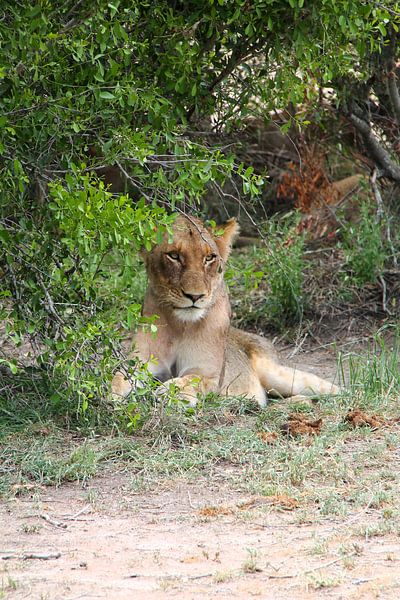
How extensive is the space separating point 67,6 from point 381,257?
4693mm

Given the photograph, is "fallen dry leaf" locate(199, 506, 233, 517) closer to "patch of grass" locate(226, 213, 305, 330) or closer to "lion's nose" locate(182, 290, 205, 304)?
"lion's nose" locate(182, 290, 205, 304)

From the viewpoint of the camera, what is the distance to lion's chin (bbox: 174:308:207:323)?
6785 mm

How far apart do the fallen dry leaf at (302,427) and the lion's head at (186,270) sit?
1.03 m

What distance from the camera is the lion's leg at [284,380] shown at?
757 centimetres

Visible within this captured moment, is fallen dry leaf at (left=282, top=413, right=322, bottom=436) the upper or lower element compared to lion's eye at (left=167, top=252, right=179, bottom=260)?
lower

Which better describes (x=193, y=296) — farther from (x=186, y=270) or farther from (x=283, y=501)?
(x=283, y=501)

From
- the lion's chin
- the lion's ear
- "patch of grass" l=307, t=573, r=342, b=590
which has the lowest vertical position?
the lion's chin

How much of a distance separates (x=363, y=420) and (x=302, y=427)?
0.35 metres

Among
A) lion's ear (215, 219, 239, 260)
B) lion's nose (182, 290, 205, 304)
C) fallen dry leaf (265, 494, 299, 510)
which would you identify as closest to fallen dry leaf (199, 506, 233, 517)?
fallen dry leaf (265, 494, 299, 510)

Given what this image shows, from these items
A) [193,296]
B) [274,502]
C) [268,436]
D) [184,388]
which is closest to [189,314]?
[193,296]

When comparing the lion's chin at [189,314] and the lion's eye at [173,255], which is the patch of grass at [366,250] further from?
the lion's eye at [173,255]

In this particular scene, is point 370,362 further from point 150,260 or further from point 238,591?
point 238,591

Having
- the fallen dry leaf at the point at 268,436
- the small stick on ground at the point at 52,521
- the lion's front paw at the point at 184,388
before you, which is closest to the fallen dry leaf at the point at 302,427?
the fallen dry leaf at the point at 268,436

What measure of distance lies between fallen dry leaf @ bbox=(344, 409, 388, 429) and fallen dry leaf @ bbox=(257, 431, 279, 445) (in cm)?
43
